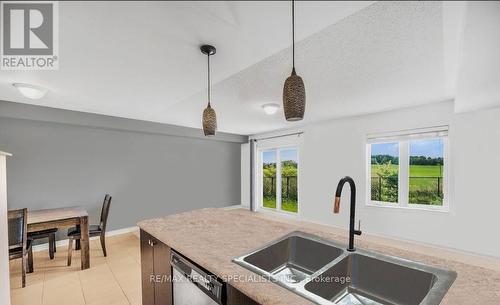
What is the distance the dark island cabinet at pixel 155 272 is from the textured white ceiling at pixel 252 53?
148 centimetres

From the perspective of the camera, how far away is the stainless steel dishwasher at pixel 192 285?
3.66 feet

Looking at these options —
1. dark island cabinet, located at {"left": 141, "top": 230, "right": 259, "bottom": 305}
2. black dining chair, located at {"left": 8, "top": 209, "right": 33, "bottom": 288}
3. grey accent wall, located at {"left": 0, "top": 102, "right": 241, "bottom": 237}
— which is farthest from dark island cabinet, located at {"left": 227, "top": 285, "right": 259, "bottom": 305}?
grey accent wall, located at {"left": 0, "top": 102, "right": 241, "bottom": 237}

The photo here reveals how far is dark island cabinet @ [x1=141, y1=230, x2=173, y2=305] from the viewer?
1550 millimetres

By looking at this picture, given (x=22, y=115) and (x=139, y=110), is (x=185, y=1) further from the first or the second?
(x=22, y=115)

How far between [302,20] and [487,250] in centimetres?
394

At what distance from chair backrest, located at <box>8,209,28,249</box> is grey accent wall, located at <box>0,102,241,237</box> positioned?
143cm

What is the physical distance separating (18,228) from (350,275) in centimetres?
326

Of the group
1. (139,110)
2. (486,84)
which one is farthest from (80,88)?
(486,84)

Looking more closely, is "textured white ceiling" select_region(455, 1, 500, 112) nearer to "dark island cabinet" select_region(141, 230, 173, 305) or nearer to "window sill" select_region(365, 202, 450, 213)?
"window sill" select_region(365, 202, 450, 213)

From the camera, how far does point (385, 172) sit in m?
4.12

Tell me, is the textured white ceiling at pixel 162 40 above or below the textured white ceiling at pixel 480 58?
above

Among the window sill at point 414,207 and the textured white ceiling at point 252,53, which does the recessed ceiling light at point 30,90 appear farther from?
the window sill at point 414,207

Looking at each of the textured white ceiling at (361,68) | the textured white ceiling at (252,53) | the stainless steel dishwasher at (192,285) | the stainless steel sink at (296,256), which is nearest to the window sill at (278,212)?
the textured white ceiling at (361,68)

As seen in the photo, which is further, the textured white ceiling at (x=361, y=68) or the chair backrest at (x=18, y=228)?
the chair backrest at (x=18, y=228)
